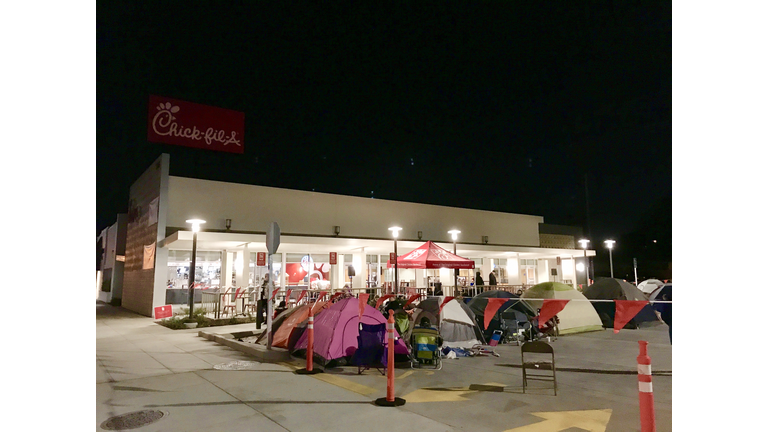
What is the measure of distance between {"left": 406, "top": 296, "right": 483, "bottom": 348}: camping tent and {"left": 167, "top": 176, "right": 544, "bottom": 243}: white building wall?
1466 cm

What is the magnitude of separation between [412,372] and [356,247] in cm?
1745

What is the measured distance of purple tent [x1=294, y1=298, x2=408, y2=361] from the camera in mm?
8841

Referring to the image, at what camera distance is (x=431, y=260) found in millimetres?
16203

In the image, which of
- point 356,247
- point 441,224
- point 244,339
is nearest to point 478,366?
point 244,339

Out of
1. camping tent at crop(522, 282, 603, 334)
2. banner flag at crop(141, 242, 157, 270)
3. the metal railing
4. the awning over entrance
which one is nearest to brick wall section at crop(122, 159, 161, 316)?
banner flag at crop(141, 242, 157, 270)

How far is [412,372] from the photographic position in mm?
8523

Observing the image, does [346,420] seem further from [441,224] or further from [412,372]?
[441,224]

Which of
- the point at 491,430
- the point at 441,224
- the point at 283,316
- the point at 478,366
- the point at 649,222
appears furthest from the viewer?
the point at 649,222

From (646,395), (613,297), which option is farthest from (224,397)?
(613,297)

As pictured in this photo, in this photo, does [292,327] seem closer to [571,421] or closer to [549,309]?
[549,309]

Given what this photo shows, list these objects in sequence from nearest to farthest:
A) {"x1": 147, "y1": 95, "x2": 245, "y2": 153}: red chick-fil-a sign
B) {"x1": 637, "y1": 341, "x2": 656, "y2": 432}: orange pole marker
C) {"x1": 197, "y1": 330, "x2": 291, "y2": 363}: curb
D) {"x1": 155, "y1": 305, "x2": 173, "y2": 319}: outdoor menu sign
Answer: {"x1": 637, "y1": 341, "x2": 656, "y2": 432}: orange pole marker → {"x1": 197, "y1": 330, "x2": 291, "y2": 363}: curb → {"x1": 155, "y1": 305, "x2": 173, "y2": 319}: outdoor menu sign → {"x1": 147, "y1": 95, "x2": 245, "y2": 153}: red chick-fil-a sign

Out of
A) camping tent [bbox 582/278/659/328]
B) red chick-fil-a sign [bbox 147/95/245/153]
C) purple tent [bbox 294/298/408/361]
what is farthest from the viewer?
red chick-fil-a sign [bbox 147/95/245/153]

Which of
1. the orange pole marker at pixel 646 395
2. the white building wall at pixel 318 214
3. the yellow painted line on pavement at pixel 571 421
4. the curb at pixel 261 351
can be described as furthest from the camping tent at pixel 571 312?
the white building wall at pixel 318 214

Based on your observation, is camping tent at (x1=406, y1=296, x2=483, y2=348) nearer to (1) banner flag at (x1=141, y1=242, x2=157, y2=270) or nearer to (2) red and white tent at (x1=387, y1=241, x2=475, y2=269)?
(2) red and white tent at (x1=387, y1=241, x2=475, y2=269)
